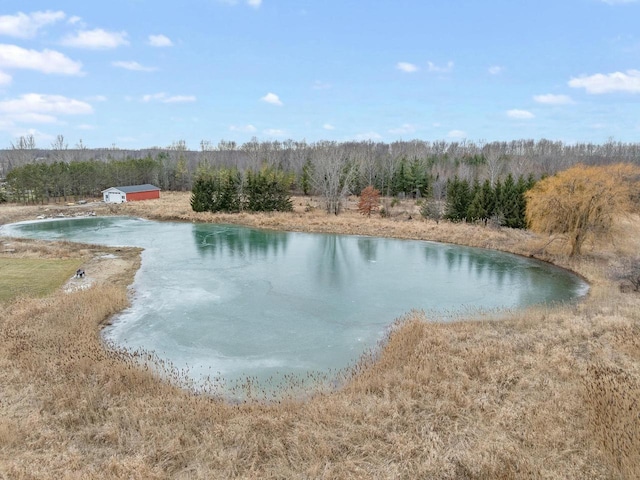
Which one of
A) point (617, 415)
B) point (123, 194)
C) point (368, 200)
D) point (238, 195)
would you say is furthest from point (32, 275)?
point (123, 194)

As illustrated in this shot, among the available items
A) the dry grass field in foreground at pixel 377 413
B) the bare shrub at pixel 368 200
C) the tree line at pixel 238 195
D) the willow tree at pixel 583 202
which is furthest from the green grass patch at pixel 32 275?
the bare shrub at pixel 368 200

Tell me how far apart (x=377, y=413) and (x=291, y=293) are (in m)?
8.94

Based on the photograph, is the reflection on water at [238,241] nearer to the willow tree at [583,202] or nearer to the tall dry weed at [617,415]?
the willow tree at [583,202]

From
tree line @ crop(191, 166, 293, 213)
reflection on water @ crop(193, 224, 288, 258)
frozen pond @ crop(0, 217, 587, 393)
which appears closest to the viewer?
frozen pond @ crop(0, 217, 587, 393)

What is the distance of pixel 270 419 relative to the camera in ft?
24.0

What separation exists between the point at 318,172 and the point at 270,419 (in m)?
33.3

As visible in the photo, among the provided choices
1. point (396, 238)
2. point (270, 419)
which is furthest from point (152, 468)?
point (396, 238)

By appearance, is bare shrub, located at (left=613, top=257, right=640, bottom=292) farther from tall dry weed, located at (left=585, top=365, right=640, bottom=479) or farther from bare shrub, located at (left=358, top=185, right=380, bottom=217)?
bare shrub, located at (left=358, top=185, right=380, bottom=217)

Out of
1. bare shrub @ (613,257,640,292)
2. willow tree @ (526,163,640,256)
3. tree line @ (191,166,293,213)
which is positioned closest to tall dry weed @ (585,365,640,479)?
bare shrub @ (613,257,640,292)

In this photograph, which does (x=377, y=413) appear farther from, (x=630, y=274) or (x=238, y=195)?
(x=238, y=195)

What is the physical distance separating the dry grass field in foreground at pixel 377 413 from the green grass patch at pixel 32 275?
357cm

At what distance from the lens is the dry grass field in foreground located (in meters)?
6.14

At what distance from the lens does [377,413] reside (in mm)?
7570

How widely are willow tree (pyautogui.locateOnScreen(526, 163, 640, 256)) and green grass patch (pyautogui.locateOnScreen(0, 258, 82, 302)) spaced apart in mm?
21650
